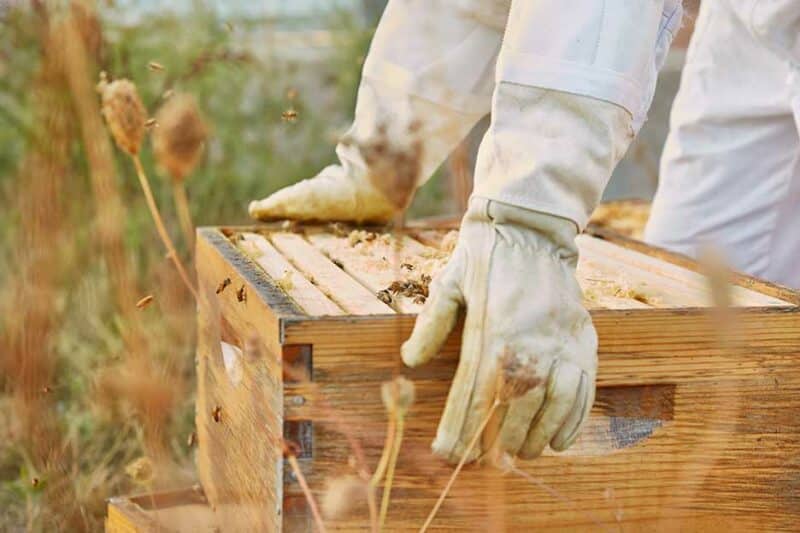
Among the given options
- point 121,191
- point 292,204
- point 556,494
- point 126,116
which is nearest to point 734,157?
point 292,204

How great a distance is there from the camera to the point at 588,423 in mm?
1553

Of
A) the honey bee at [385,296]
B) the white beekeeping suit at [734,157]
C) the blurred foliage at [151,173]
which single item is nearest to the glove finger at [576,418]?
the honey bee at [385,296]

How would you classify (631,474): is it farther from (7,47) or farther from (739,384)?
Result: (7,47)

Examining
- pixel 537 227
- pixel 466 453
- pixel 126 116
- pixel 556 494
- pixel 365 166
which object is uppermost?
pixel 126 116

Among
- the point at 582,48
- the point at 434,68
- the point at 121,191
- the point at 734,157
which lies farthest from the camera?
the point at 121,191

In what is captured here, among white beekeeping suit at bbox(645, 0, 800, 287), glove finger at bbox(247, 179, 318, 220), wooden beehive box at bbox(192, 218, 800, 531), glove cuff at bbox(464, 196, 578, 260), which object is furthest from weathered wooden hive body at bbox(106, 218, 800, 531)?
white beekeeping suit at bbox(645, 0, 800, 287)

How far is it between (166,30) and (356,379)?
2.37 metres

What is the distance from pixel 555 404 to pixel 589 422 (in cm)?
18

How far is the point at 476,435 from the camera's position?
1.35 m

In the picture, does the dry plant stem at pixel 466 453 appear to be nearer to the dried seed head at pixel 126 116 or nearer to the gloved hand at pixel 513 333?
the gloved hand at pixel 513 333

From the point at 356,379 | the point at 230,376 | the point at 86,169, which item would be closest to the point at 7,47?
the point at 86,169

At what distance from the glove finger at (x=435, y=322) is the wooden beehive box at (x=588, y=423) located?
39mm

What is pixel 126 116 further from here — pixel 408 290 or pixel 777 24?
pixel 777 24

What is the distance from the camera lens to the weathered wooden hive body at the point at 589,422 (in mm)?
1443
